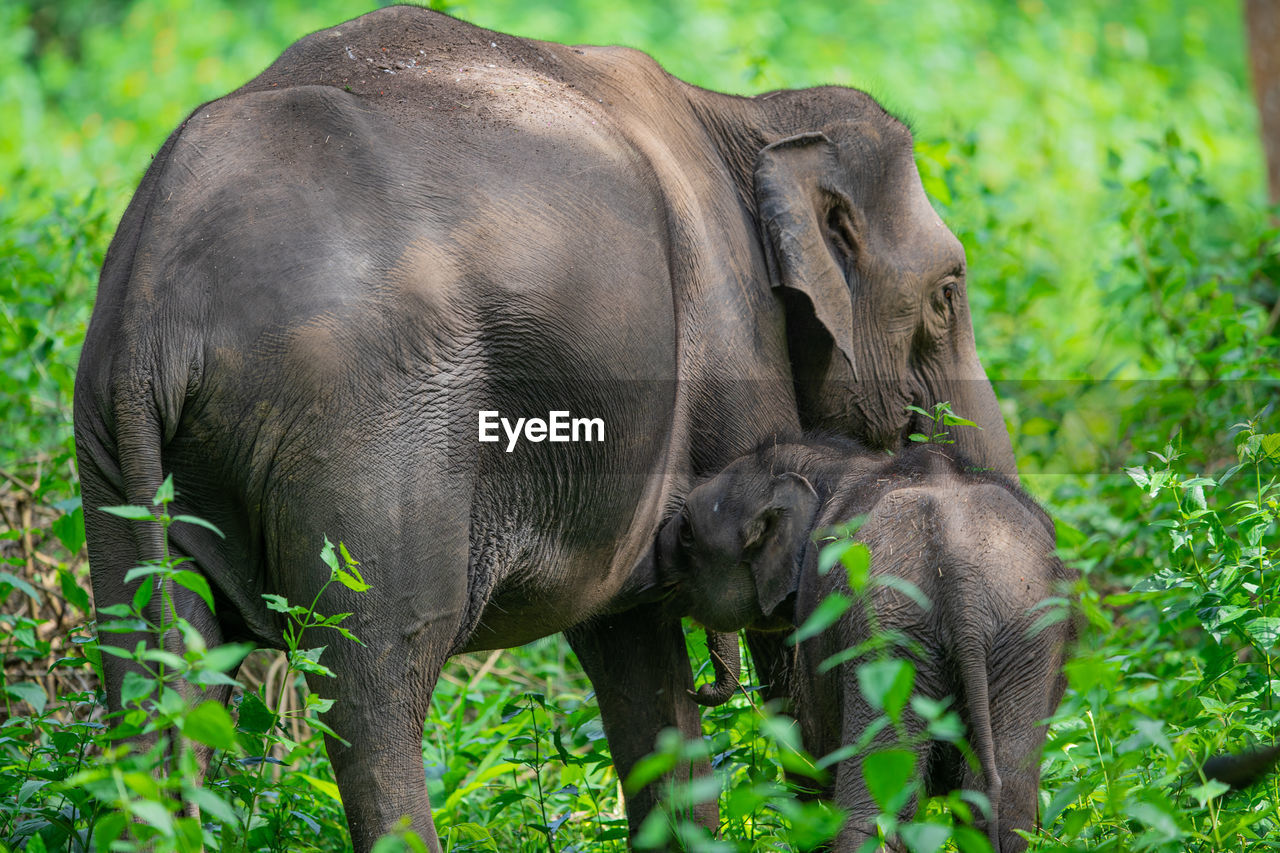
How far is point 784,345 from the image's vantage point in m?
3.51

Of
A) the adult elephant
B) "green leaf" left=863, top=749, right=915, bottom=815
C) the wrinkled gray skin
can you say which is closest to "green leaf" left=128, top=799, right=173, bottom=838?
the adult elephant

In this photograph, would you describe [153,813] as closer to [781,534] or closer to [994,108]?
[781,534]

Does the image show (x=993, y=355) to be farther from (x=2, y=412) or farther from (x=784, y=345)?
(x=2, y=412)

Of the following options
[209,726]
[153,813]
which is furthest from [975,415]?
[153,813]

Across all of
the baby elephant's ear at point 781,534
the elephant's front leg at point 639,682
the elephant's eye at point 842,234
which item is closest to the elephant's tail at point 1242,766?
the baby elephant's ear at point 781,534

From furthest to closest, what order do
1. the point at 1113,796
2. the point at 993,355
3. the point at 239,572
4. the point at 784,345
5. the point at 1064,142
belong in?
1. the point at 1064,142
2. the point at 993,355
3. the point at 784,345
4. the point at 239,572
5. the point at 1113,796

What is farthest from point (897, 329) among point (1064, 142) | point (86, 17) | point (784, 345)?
point (86, 17)

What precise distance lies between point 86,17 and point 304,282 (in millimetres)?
12305

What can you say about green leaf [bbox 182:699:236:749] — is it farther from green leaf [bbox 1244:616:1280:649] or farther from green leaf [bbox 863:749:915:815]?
green leaf [bbox 1244:616:1280:649]

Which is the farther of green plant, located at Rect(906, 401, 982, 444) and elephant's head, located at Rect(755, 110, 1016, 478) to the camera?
elephant's head, located at Rect(755, 110, 1016, 478)

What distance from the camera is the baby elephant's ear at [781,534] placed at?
308 centimetres

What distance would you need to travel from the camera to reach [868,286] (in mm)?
3676

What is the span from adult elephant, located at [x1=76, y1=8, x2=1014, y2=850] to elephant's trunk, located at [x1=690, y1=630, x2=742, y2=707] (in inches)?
10.9

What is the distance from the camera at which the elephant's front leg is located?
3.58 meters
